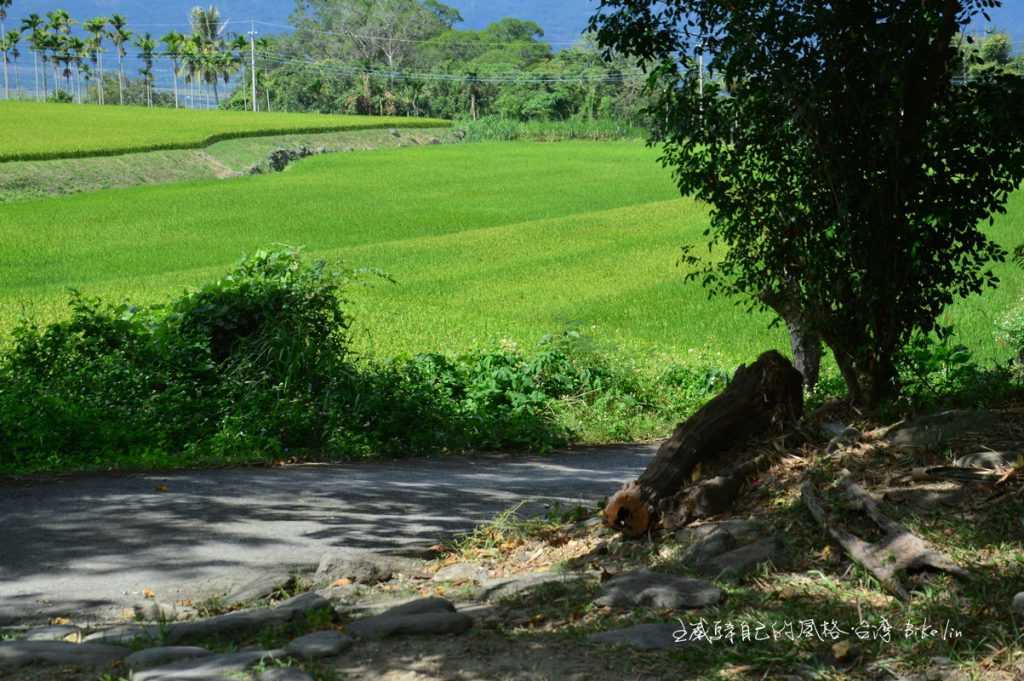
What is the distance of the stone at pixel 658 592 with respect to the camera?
5094 millimetres

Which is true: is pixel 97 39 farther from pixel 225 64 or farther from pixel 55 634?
pixel 55 634

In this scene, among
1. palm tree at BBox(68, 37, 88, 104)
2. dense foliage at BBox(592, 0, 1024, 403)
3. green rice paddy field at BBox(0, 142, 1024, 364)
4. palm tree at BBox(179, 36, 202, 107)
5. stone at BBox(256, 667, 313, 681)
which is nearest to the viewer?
stone at BBox(256, 667, 313, 681)

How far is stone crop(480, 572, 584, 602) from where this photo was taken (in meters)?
5.64

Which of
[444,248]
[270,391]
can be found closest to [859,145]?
[270,391]

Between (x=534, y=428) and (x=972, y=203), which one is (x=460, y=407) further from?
(x=972, y=203)

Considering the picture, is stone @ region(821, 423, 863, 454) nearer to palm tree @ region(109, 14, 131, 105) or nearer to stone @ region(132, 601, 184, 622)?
stone @ region(132, 601, 184, 622)

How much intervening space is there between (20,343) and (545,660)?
949 cm

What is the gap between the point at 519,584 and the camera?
573 centimetres

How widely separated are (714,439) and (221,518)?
3.35m

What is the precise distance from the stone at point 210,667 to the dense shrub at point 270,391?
569 centimetres

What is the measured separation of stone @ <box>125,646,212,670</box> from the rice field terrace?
148 ft

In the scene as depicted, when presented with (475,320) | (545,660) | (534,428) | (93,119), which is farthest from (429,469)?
(93,119)

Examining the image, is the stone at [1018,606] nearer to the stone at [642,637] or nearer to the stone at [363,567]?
the stone at [642,637]

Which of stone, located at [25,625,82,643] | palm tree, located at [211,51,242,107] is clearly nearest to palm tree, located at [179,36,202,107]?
palm tree, located at [211,51,242,107]
